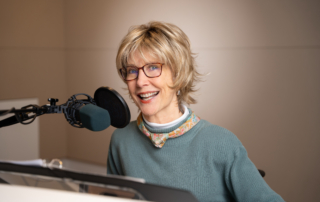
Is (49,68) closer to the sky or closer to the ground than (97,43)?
closer to the ground

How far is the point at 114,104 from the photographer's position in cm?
77

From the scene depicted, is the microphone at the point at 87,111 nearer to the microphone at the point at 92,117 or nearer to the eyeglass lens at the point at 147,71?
the microphone at the point at 92,117

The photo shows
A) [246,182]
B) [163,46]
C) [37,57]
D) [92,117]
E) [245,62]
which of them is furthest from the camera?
[37,57]

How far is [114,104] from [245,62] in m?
1.76

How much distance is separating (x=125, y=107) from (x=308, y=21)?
6.13 feet

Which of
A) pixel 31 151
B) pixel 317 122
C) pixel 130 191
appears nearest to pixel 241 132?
pixel 317 122

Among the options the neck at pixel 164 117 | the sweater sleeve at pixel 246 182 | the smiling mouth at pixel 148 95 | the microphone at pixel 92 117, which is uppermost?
the smiling mouth at pixel 148 95

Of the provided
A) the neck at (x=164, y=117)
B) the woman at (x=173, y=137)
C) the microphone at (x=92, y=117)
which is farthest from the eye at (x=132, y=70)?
the microphone at (x=92, y=117)

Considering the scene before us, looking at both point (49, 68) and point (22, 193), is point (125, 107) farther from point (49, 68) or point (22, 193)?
point (49, 68)

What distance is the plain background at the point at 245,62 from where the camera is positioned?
2.14 m

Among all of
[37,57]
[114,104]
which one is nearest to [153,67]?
[114,104]

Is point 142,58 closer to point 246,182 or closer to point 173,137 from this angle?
point 173,137

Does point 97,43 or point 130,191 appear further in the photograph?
point 97,43

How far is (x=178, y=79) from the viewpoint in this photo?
45.6 inches
